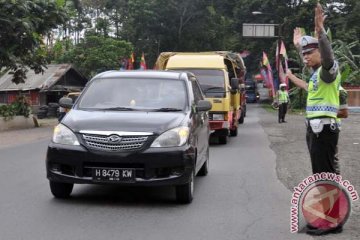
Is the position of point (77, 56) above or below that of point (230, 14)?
below

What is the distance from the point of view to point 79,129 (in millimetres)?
7078

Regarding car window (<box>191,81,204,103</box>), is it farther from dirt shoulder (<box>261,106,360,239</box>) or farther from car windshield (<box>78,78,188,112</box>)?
dirt shoulder (<box>261,106,360,239</box>)

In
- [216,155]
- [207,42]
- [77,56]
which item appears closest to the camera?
[216,155]

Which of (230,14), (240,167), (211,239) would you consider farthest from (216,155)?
(230,14)

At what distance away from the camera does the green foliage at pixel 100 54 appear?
48594 mm

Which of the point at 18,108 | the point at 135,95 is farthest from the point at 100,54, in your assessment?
the point at 135,95

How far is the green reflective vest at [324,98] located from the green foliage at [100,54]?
43493 millimetres

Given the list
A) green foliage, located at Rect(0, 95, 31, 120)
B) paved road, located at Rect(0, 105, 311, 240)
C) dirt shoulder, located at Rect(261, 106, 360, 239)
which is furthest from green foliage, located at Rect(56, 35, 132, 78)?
paved road, located at Rect(0, 105, 311, 240)

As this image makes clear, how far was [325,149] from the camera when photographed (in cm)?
555

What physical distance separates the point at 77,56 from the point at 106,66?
220 inches

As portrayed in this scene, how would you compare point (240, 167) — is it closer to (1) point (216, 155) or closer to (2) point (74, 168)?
(1) point (216, 155)

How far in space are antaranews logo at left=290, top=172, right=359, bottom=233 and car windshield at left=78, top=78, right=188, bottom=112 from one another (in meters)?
2.73

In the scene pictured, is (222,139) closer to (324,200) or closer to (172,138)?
(172,138)

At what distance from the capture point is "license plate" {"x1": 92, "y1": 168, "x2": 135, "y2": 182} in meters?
6.93
